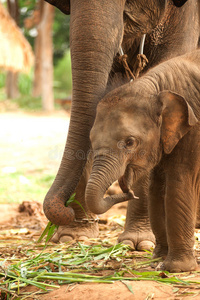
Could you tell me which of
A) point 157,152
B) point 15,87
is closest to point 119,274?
point 157,152

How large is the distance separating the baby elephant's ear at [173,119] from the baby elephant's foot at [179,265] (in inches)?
27.3

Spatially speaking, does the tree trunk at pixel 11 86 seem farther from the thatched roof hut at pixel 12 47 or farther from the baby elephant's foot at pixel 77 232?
the baby elephant's foot at pixel 77 232

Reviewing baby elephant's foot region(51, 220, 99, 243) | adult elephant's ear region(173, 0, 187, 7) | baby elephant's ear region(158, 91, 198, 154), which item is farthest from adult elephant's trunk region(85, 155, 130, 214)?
adult elephant's ear region(173, 0, 187, 7)

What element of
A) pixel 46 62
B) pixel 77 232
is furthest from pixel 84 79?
pixel 46 62

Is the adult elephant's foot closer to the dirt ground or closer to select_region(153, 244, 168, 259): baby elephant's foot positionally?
select_region(153, 244, 168, 259): baby elephant's foot

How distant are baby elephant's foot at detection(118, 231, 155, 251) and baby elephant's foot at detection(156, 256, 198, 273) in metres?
0.91

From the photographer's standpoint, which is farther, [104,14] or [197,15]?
[197,15]

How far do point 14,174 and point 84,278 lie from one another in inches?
244

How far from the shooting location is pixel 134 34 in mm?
4273

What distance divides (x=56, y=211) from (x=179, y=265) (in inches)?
32.4

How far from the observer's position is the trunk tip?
3.49 m

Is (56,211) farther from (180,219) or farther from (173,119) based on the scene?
(173,119)

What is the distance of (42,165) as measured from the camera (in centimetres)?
1052

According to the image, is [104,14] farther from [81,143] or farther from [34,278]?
[34,278]
